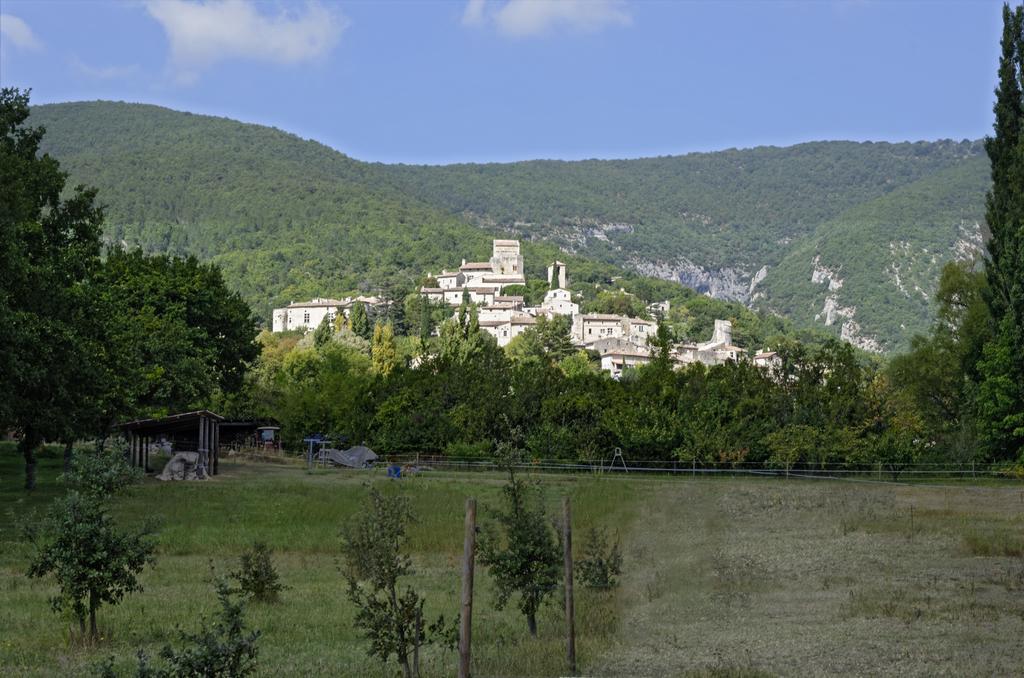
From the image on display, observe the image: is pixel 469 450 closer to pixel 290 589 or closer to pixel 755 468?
pixel 755 468

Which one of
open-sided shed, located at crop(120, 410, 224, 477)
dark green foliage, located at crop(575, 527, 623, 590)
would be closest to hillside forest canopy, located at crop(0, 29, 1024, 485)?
open-sided shed, located at crop(120, 410, 224, 477)

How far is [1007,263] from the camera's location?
52719mm

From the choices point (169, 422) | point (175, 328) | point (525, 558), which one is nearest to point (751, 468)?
point (169, 422)

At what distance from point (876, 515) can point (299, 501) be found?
1906cm

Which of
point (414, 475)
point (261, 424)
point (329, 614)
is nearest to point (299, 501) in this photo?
point (414, 475)

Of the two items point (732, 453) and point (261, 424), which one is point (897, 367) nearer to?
point (732, 453)

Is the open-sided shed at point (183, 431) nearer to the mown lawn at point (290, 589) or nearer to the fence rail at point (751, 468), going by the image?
the mown lawn at point (290, 589)

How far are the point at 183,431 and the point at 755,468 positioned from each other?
93.4 ft

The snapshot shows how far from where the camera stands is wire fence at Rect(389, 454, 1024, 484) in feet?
179

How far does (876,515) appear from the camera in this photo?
1411 inches

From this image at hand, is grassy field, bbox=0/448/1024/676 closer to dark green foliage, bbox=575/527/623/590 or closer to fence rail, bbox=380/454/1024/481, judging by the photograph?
dark green foliage, bbox=575/527/623/590

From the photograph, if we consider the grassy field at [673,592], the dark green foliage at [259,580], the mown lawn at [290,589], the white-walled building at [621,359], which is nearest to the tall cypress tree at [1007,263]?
the grassy field at [673,592]

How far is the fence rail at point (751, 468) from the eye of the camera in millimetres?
54812

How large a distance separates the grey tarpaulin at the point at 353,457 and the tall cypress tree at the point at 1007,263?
32.4 metres
